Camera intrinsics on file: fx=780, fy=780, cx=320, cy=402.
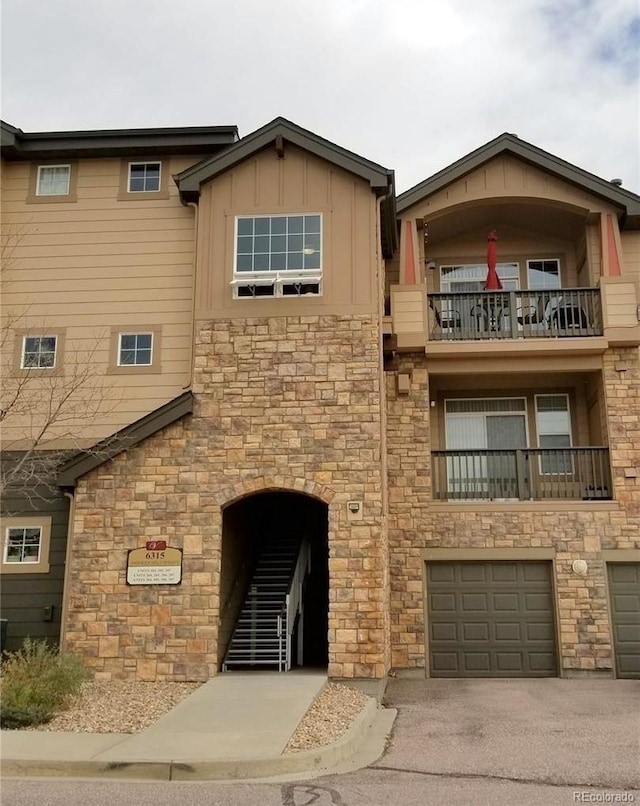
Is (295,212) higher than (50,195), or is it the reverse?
(50,195)

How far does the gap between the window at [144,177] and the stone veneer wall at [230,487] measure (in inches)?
147

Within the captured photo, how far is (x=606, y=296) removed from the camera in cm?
1495

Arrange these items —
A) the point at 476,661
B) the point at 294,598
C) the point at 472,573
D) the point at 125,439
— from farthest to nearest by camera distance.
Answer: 1. the point at 472,573
2. the point at 476,661
3. the point at 294,598
4. the point at 125,439

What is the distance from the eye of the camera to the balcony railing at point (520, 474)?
48.7 ft

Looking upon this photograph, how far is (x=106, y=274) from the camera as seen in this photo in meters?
14.7

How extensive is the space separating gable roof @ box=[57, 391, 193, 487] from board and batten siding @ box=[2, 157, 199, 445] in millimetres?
1528

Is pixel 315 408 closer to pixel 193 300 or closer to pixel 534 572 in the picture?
pixel 193 300

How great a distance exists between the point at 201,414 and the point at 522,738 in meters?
6.66

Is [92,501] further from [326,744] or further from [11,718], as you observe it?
[326,744]

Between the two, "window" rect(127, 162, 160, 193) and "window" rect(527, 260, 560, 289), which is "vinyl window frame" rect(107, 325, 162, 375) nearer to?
"window" rect(127, 162, 160, 193)

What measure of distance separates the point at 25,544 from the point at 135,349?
3940 millimetres

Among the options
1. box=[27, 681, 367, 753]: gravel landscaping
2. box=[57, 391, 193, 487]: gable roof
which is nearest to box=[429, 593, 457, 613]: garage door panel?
box=[27, 681, 367, 753]: gravel landscaping

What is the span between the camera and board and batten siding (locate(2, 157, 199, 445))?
14.1 meters

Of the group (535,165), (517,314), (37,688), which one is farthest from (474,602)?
(535,165)
